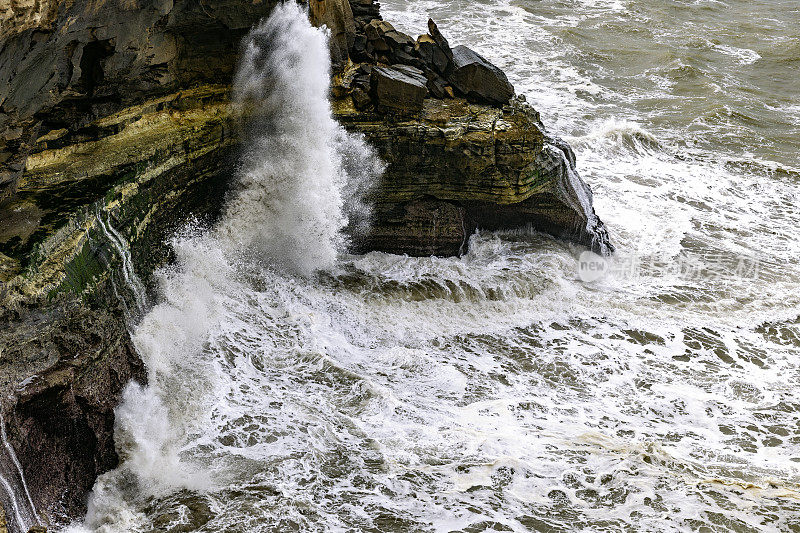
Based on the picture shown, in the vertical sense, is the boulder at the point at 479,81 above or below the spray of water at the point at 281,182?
above

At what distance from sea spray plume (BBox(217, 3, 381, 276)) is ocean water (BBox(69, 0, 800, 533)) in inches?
0.9

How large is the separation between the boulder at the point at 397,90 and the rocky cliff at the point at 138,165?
0.02 meters

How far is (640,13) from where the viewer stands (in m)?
17.8

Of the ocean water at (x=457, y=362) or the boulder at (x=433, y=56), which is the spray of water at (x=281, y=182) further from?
the boulder at (x=433, y=56)

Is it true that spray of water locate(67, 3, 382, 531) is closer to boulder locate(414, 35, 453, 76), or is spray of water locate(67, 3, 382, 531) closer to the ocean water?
the ocean water

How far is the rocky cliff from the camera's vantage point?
17.4 feet

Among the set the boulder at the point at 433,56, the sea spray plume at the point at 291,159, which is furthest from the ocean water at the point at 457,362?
the boulder at the point at 433,56

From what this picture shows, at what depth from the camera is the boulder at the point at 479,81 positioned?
8.39 m

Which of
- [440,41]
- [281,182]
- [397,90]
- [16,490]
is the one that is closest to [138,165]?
[281,182]

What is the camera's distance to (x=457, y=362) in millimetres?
7219

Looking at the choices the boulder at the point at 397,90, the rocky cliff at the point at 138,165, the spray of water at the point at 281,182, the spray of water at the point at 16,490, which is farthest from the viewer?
the boulder at the point at 397,90

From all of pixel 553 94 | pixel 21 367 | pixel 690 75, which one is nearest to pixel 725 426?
pixel 21 367

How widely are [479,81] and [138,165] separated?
3.81 metres

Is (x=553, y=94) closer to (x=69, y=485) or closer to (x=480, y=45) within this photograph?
(x=480, y=45)
